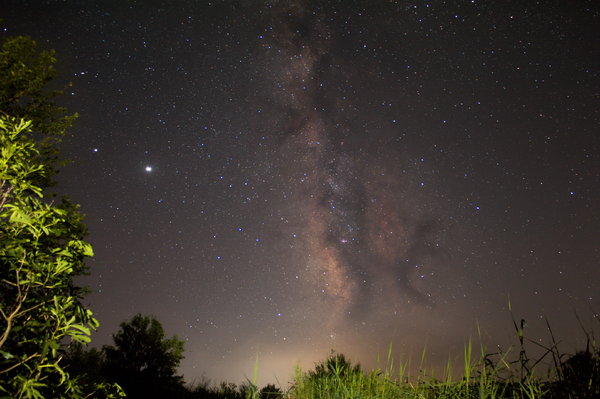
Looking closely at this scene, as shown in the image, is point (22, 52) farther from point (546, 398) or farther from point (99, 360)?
point (99, 360)

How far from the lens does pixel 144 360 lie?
2152 centimetres

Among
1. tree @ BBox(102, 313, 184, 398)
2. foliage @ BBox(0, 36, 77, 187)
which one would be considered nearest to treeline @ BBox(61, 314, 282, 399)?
tree @ BBox(102, 313, 184, 398)

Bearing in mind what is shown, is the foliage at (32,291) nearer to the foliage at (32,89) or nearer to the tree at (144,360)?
the foliage at (32,89)

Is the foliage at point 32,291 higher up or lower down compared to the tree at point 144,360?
higher up

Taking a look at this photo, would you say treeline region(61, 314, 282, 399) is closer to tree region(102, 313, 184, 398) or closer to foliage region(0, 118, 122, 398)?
tree region(102, 313, 184, 398)

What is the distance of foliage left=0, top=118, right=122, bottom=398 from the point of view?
5.90 ft

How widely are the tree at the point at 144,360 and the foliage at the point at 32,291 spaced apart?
2014 cm

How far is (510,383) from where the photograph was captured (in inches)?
78.2

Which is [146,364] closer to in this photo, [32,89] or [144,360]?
[144,360]

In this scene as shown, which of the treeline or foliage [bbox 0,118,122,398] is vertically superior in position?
foliage [bbox 0,118,122,398]

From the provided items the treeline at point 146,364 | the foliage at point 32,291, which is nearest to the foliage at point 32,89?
the foliage at point 32,291

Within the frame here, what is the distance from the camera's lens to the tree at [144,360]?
61.0ft

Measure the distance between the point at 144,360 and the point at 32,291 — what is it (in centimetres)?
2526

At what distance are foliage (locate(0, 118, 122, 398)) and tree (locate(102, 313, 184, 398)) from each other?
66.1ft
